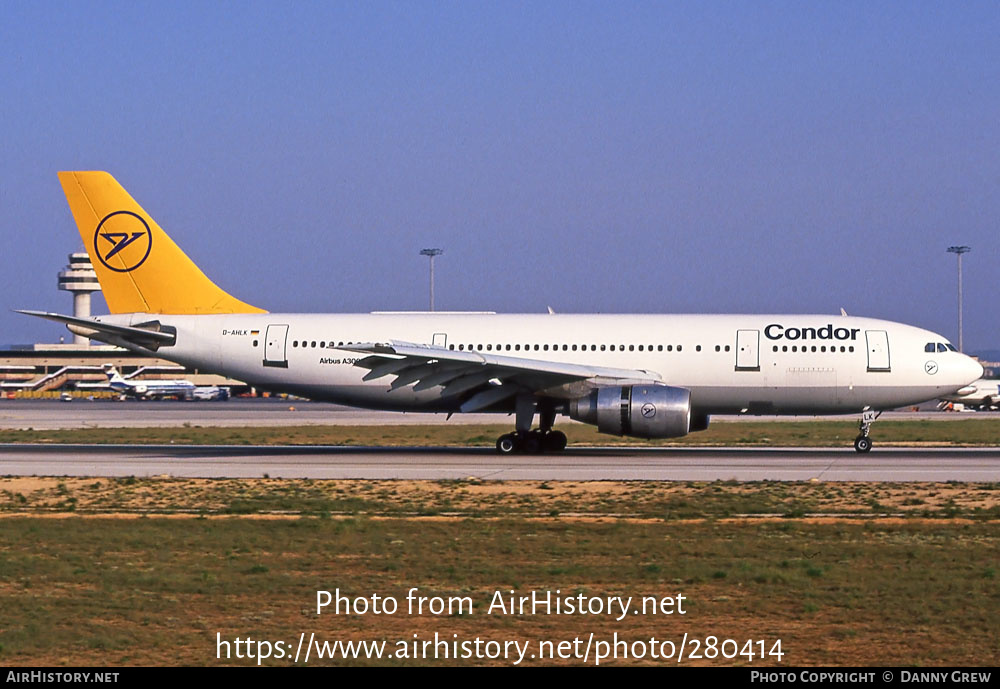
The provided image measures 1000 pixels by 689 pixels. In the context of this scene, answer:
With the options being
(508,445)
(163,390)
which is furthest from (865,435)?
(163,390)

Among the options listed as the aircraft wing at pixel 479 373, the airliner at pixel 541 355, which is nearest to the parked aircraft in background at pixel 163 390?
the airliner at pixel 541 355

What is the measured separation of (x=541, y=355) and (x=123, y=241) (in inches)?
496

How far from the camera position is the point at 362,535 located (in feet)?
55.5

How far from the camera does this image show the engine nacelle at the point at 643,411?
29266mm

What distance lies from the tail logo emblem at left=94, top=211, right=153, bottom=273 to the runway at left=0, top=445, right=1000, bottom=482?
5406mm

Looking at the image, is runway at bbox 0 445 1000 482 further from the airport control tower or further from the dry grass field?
the airport control tower

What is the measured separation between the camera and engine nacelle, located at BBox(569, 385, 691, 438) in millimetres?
29266

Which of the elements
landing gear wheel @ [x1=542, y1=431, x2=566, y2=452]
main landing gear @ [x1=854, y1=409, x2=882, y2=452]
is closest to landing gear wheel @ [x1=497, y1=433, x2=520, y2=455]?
landing gear wheel @ [x1=542, y1=431, x2=566, y2=452]

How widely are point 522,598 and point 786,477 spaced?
13923 millimetres

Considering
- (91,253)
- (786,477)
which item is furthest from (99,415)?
(786,477)

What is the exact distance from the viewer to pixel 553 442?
32594mm

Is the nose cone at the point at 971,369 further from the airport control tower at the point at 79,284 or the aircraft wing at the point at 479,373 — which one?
the airport control tower at the point at 79,284

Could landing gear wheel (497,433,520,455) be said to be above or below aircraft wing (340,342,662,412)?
below
